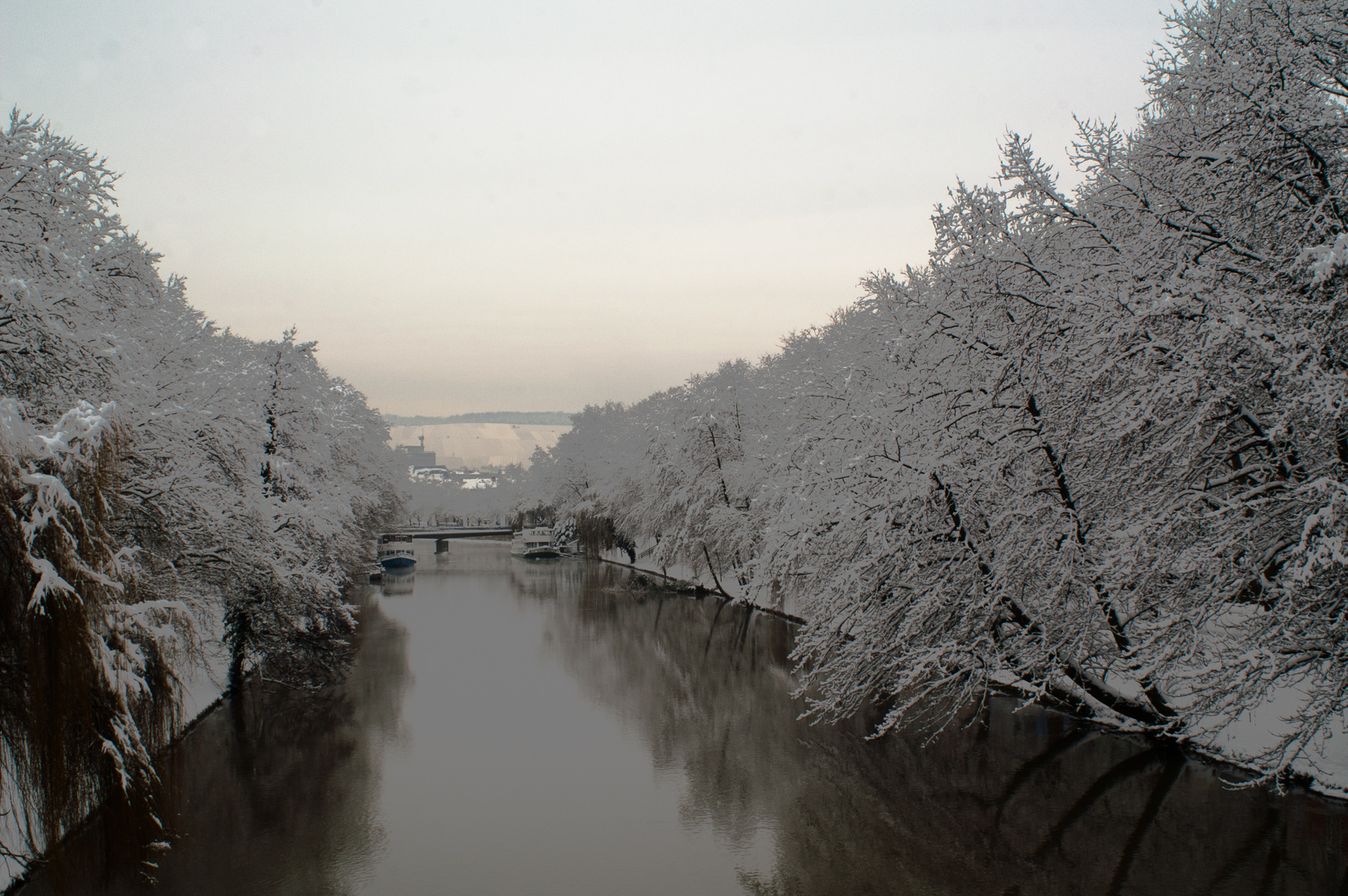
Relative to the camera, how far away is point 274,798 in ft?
49.3

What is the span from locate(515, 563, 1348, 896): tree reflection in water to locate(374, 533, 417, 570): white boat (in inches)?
1923

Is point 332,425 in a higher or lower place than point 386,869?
higher

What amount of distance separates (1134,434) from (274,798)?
15.0m

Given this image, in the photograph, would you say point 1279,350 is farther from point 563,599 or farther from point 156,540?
point 563,599

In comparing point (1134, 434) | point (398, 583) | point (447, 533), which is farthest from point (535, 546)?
point (1134, 434)

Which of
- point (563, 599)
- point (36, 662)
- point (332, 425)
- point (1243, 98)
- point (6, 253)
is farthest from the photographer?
point (563, 599)

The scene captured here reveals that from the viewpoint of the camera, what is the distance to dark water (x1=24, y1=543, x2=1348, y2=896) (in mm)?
11477

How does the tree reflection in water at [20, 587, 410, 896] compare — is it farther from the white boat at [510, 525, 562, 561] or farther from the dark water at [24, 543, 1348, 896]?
the white boat at [510, 525, 562, 561]

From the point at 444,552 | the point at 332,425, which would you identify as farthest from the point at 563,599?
the point at 444,552

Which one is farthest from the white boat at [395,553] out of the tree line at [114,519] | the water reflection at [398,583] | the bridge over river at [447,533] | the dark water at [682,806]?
the dark water at [682,806]

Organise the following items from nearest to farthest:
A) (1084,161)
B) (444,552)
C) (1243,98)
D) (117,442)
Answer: (117,442) < (1243,98) < (1084,161) < (444,552)

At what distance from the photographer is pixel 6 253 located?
38.4ft

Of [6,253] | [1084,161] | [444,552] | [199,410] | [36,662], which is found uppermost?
[1084,161]

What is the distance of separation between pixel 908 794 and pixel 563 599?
112 feet
